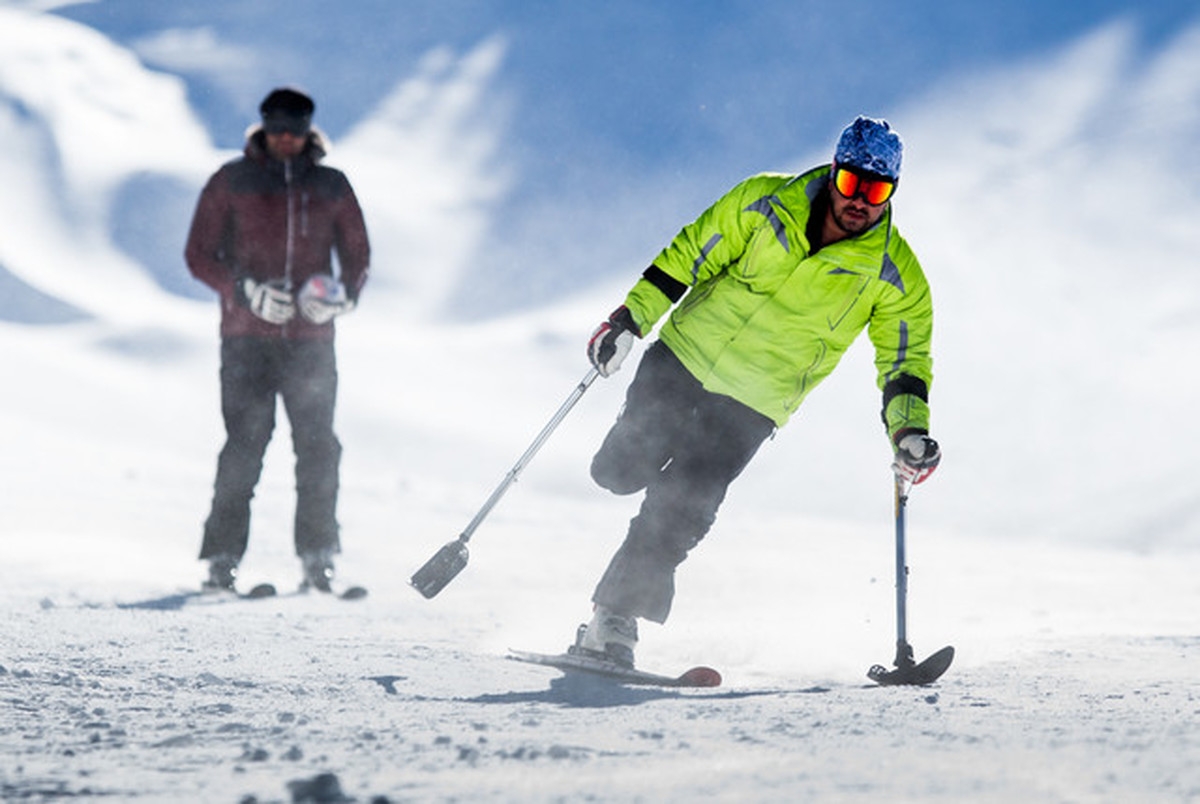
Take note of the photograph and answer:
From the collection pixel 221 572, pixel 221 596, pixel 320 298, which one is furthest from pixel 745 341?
pixel 221 572

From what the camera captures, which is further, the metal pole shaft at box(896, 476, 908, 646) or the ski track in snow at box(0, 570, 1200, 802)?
the metal pole shaft at box(896, 476, 908, 646)

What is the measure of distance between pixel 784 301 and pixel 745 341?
0.17 m

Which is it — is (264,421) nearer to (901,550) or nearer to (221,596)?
(221,596)

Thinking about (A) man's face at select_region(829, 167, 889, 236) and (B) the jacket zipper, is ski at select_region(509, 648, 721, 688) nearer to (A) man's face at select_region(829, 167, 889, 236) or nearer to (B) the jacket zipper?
(A) man's face at select_region(829, 167, 889, 236)

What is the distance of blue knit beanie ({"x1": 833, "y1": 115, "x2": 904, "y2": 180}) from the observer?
11.5 feet

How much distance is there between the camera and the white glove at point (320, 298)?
16.8ft

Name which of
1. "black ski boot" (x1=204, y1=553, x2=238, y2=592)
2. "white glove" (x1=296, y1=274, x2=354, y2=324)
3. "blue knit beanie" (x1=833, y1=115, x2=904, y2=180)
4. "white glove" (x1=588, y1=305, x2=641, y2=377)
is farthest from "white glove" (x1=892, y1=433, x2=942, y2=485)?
"black ski boot" (x1=204, y1=553, x2=238, y2=592)

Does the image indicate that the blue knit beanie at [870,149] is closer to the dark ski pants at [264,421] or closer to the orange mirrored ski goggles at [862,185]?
the orange mirrored ski goggles at [862,185]

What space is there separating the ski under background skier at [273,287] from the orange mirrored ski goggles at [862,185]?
2.43 metres

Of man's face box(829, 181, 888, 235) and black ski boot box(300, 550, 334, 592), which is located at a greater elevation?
man's face box(829, 181, 888, 235)

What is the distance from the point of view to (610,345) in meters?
3.80

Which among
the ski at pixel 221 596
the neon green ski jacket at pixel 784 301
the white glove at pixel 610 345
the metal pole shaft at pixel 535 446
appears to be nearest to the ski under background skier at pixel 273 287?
the ski at pixel 221 596

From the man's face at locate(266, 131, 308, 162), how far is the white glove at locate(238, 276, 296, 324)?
54 centimetres

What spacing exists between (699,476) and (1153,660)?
5.06 ft
